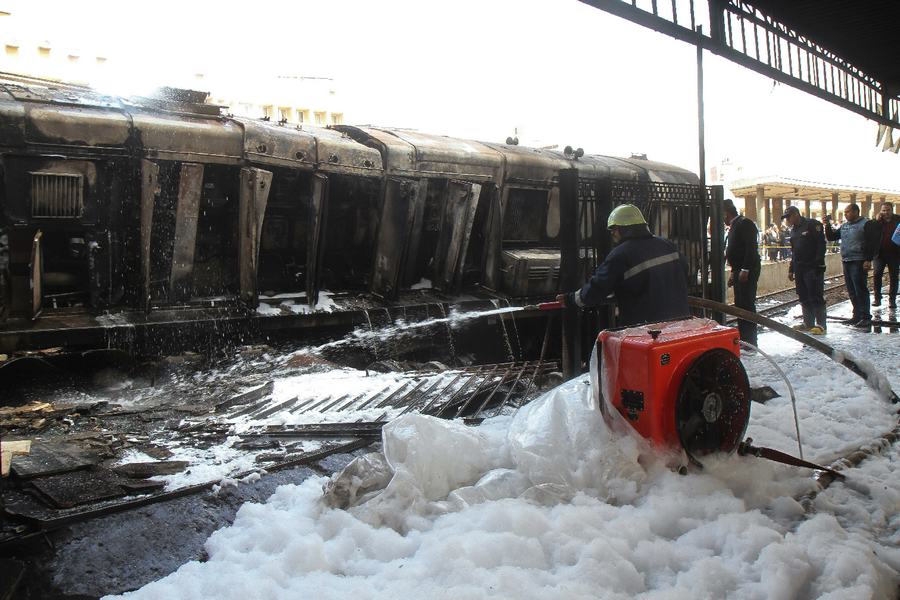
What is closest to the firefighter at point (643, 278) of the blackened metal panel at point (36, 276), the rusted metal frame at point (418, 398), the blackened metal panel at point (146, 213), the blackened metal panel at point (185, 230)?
the rusted metal frame at point (418, 398)

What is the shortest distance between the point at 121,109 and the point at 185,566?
4523 millimetres

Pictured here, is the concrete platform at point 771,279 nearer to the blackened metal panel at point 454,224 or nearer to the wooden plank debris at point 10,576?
the blackened metal panel at point 454,224

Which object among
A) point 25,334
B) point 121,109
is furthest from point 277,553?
point 121,109

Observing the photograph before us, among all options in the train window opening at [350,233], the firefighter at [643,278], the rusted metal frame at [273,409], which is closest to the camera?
the firefighter at [643,278]

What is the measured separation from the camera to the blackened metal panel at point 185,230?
5246mm

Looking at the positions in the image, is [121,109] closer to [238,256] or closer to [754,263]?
[238,256]

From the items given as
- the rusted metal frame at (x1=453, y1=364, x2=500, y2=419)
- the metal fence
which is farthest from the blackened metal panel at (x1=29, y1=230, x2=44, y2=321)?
the metal fence

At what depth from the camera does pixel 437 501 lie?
238 centimetres

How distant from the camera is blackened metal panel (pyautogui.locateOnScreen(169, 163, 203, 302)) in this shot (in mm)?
5246

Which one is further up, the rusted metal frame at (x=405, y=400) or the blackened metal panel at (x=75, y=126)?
the blackened metal panel at (x=75, y=126)

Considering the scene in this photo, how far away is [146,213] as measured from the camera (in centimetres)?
503

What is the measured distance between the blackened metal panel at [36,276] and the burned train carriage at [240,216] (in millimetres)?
20

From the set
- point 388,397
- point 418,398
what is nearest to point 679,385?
point 418,398

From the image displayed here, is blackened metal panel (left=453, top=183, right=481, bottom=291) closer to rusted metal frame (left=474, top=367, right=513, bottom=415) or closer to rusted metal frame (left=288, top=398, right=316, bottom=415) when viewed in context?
rusted metal frame (left=474, top=367, right=513, bottom=415)
